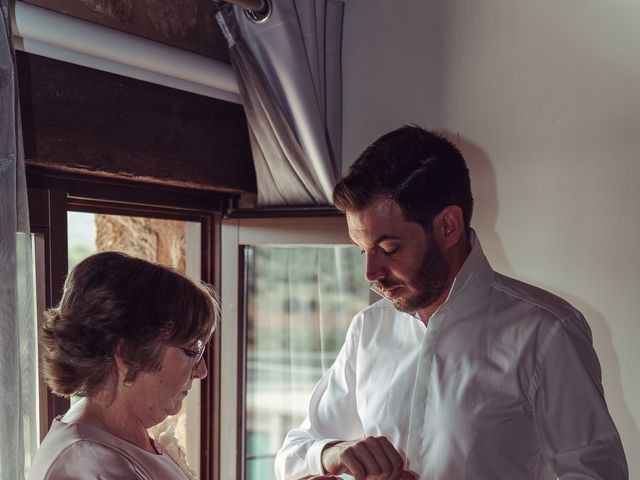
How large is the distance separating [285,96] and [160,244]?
0.87 metres

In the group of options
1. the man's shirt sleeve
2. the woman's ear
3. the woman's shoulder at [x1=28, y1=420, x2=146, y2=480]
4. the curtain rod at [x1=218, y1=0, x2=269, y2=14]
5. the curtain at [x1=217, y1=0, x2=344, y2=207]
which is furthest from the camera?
the curtain at [x1=217, y1=0, x2=344, y2=207]

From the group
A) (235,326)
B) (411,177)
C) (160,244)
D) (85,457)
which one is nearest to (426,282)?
(411,177)

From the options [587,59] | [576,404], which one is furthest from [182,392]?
[587,59]

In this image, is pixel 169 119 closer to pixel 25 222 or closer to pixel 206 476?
pixel 25 222

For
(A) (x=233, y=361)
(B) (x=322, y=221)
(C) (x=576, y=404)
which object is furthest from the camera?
(A) (x=233, y=361)

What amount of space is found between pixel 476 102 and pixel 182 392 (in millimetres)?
1120

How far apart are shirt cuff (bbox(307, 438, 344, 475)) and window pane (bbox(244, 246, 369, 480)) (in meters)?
0.75

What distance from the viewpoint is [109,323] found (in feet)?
3.58

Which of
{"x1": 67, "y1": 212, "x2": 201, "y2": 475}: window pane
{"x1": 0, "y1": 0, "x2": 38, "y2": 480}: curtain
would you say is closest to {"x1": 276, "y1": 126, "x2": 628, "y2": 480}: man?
{"x1": 0, "y1": 0, "x2": 38, "y2": 480}: curtain

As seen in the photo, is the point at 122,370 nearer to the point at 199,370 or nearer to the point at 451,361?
the point at 199,370

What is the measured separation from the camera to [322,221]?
6.51ft

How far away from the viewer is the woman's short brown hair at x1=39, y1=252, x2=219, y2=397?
3.60 feet

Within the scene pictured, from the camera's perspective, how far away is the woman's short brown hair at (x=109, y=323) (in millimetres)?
1097

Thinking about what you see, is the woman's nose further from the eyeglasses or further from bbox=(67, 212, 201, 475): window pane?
bbox=(67, 212, 201, 475): window pane
